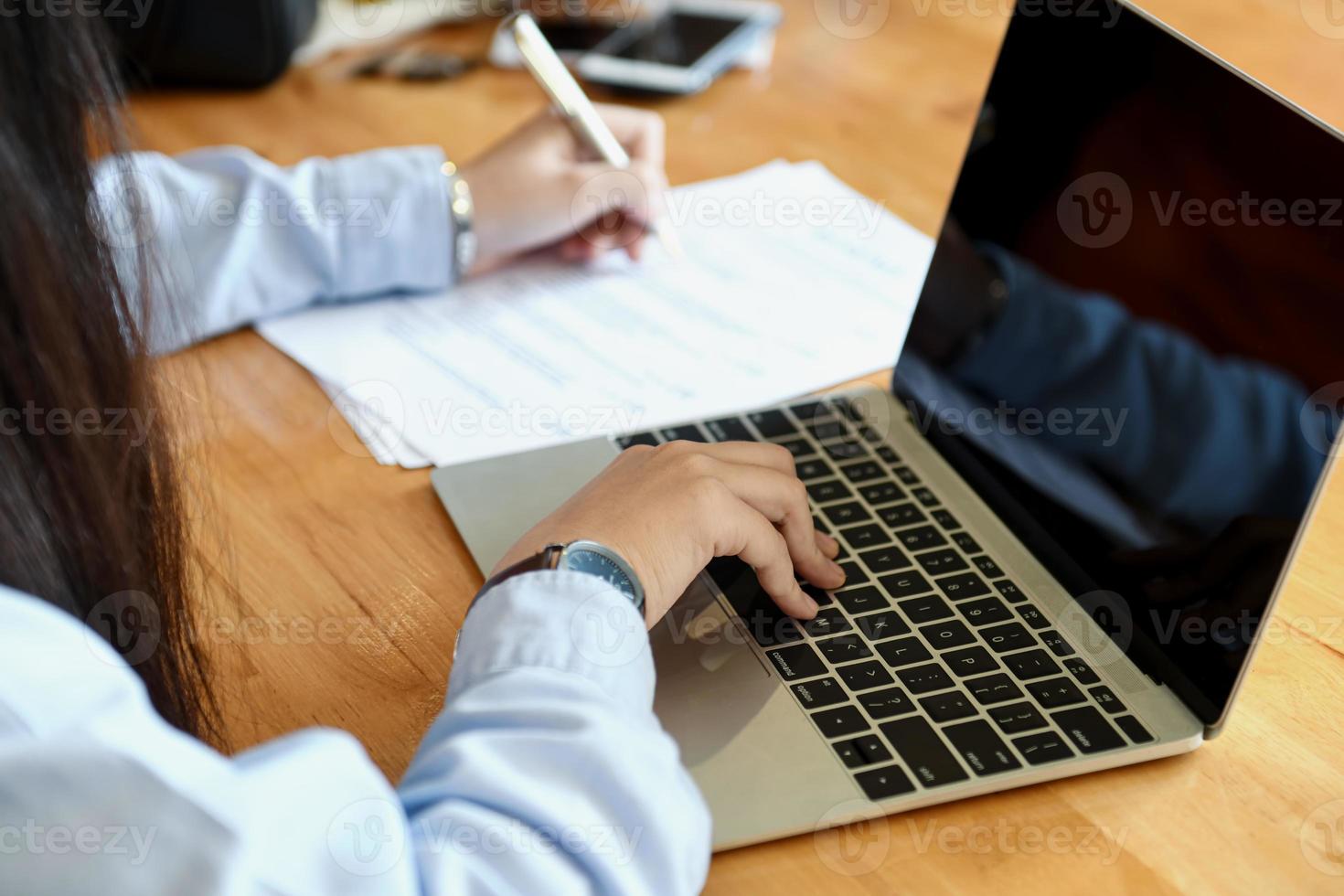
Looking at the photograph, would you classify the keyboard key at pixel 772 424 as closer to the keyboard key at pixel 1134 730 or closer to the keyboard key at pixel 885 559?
the keyboard key at pixel 885 559

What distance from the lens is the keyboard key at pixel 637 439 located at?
761 mm

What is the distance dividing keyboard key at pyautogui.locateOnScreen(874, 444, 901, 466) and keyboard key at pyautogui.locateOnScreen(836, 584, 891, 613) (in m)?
0.12

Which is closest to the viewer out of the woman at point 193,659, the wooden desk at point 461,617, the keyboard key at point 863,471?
the woman at point 193,659

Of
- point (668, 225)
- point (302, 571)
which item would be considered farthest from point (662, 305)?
point (302, 571)

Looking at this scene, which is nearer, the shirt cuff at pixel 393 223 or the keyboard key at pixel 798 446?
the keyboard key at pixel 798 446

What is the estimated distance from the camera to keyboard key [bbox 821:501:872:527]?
2.30ft

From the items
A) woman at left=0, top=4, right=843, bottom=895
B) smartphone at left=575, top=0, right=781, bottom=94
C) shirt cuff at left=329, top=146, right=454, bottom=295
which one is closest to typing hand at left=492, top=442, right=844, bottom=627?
woman at left=0, top=4, right=843, bottom=895

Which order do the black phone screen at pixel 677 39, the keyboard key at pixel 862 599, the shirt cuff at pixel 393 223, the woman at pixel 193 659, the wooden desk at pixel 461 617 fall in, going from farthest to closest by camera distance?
the black phone screen at pixel 677 39, the shirt cuff at pixel 393 223, the keyboard key at pixel 862 599, the wooden desk at pixel 461 617, the woman at pixel 193 659

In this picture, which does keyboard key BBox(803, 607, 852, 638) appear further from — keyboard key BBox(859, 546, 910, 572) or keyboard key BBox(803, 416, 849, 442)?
keyboard key BBox(803, 416, 849, 442)

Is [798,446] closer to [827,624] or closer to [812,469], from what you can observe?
[812,469]

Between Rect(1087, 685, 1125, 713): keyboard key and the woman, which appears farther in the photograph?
Rect(1087, 685, 1125, 713): keyboard key

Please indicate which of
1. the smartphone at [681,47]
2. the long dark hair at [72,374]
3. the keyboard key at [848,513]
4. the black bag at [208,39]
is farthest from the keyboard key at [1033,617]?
the black bag at [208,39]

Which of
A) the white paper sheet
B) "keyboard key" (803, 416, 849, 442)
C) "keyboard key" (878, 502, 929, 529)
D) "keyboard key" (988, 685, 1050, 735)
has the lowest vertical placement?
the white paper sheet

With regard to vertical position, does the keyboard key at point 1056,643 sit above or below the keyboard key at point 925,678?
above
